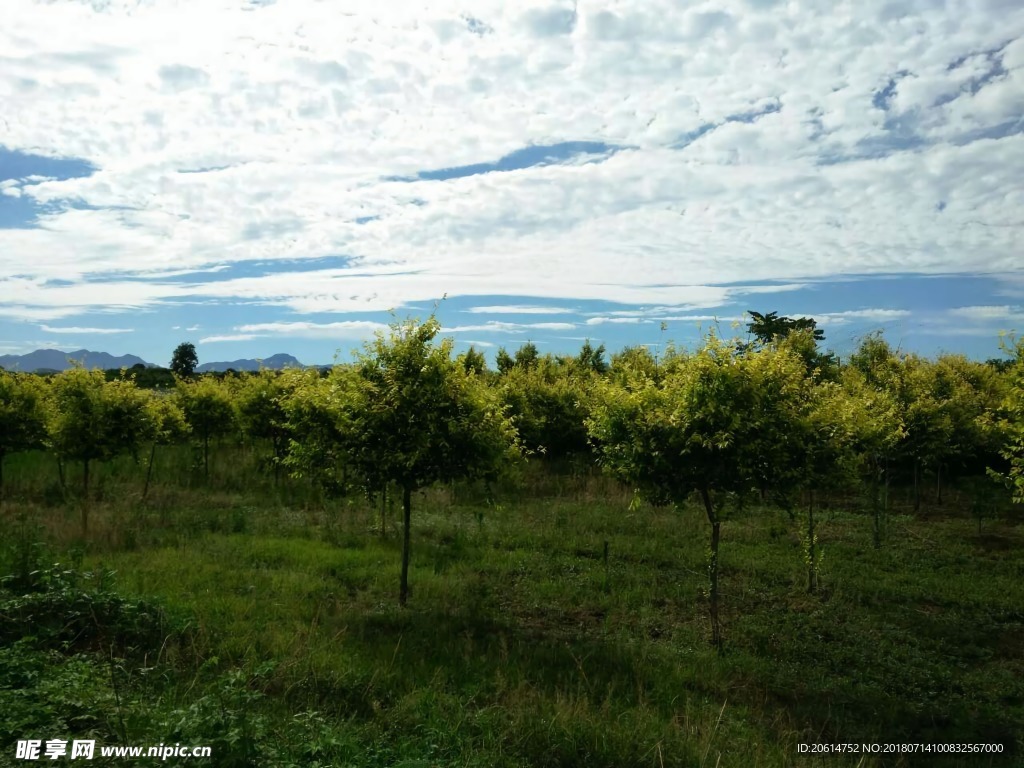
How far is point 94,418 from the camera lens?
16.1 meters

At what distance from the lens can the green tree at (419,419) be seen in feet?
36.0

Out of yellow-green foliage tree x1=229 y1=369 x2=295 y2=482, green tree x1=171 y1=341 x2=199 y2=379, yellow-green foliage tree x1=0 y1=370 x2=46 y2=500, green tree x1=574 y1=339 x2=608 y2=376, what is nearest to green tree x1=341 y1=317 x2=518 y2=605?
yellow-green foliage tree x1=0 y1=370 x2=46 y2=500

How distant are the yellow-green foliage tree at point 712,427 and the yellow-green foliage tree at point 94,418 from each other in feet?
42.4

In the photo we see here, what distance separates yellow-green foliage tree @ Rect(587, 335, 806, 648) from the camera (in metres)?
9.85

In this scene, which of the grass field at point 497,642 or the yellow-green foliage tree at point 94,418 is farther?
the yellow-green foliage tree at point 94,418

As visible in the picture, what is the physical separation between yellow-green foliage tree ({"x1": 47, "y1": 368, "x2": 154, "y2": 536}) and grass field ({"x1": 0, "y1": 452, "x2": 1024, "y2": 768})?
1.86 meters

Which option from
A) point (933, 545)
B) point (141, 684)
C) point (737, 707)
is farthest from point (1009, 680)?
point (141, 684)

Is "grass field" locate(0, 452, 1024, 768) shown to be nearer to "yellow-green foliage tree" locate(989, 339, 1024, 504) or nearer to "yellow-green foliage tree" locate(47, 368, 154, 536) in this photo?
"yellow-green foliage tree" locate(47, 368, 154, 536)

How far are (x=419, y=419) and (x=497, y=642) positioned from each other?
385 centimetres

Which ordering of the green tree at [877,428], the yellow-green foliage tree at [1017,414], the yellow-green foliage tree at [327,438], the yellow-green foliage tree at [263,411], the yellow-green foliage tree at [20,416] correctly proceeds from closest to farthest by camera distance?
the yellow-green foliage tree at [1017,414], the yellow-green foliage tree at [327,438], the green tree at [877,428], the yellow-green foliage tree at [20,416], the yellow-green foliage tree at [263,411]

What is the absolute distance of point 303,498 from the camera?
2175cm

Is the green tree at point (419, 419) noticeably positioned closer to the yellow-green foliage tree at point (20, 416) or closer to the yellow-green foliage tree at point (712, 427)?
the yellow-green foliage tree at point (712, 427)

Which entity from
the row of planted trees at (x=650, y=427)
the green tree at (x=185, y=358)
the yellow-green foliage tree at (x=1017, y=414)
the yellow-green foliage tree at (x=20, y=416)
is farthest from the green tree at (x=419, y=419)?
the green tree at (x=185, y=358)

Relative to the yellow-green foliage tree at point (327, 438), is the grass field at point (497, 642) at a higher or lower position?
lower
